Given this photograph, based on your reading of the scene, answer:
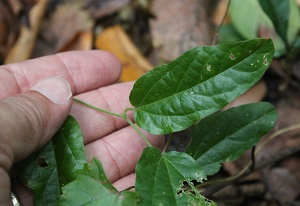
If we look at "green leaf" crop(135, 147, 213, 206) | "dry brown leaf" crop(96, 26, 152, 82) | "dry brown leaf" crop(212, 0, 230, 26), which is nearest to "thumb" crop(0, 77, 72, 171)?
"green leaf" crop(135, 147, 213, 206)

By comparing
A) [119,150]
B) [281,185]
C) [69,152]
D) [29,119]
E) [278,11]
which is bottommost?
[281,185]

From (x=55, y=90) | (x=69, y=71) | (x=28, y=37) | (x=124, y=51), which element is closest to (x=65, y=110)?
(x=55, y=90)

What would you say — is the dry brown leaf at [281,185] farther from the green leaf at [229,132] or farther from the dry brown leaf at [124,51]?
the dry brown leaf at [124,51]

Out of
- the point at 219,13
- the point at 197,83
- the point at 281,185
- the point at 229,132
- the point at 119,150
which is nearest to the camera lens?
the point at 197,83

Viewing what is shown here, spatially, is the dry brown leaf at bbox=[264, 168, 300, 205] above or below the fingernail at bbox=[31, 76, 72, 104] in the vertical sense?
below

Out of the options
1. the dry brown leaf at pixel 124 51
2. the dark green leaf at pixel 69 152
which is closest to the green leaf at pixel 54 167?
the dark green leaf at pixel 69 152

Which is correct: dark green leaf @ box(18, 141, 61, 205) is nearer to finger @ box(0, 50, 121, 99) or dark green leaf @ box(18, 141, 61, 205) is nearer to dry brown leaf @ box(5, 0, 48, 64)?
finger @ box(0, 50, 121, 99)

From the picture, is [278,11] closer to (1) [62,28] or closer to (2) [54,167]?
(2) [54,167]
